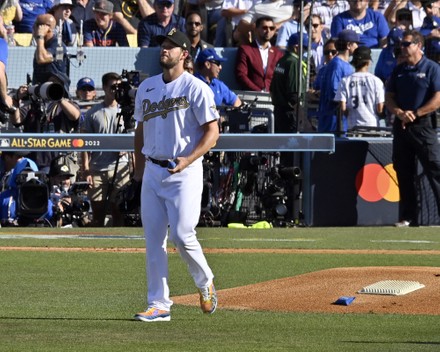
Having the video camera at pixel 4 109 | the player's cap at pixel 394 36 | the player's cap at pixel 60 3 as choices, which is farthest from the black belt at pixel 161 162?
the player's cap at pixel 60 3

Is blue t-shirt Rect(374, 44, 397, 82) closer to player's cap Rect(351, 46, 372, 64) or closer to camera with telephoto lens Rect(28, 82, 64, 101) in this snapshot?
player's cap Rect(351, 46, 372, 64)

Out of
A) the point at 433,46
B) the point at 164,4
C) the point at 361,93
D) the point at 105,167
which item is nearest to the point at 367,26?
the point at 433,46

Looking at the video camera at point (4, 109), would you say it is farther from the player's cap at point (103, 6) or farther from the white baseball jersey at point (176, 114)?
the white baseball jersey at point (176, 114)

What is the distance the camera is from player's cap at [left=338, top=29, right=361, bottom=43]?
18.8 metres

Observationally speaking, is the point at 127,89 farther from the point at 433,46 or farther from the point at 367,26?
the point at 367,26

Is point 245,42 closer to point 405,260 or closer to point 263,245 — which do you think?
point 263,245

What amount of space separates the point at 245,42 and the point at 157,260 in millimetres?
12120

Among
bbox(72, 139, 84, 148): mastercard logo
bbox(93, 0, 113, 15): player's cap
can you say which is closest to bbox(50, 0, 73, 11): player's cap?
bbox(93, 0, 113, 15): player's cap

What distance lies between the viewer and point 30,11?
66.2ft

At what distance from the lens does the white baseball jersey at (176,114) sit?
8.08m

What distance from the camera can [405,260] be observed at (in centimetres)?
1291

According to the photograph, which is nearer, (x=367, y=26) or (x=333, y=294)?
(x=333, y=294)

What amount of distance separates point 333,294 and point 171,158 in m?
2.22

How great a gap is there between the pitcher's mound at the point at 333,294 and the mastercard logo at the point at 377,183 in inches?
291
